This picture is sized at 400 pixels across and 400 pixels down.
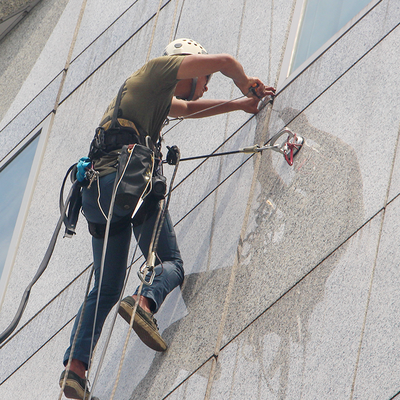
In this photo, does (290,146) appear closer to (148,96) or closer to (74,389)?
(148,96)

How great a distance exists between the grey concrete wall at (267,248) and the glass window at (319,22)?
12 centimetres

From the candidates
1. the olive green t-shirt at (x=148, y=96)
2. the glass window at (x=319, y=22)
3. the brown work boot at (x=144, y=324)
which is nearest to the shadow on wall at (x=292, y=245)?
the brown work boot at (x=144, y=324)

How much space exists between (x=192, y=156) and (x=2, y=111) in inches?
139

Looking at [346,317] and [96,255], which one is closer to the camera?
[346,317]

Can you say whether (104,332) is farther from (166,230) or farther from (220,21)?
(220,21)

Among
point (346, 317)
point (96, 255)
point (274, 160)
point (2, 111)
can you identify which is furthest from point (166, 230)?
point (2, 111)

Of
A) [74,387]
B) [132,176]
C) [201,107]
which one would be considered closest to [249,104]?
[201,107]

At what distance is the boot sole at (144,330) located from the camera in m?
3.92

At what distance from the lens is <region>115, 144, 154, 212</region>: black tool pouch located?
13.2ft

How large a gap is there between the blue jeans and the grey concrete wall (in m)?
0.17

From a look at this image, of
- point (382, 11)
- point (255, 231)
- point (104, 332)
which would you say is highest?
point (382, 11)

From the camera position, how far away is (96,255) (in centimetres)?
437

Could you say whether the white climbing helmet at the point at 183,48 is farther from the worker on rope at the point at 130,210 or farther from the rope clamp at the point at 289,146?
the rope clamp at the point at 289,146

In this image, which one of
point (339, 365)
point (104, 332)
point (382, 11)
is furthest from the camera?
point (104, 332)
